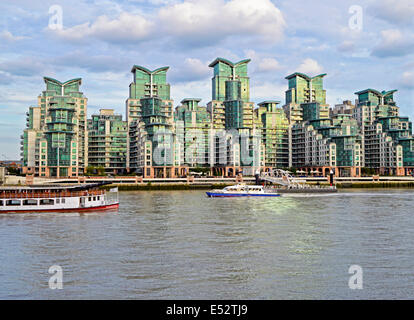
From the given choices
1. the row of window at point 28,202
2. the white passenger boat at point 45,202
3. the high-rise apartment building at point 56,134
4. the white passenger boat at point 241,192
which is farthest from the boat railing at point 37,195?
the high-rise apartment building at point 56,134

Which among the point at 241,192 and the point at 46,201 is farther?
the point at 241,192

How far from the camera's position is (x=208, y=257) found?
3444cm

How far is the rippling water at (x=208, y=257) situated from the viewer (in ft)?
86.4

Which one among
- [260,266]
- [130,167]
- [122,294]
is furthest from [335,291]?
[130,167]

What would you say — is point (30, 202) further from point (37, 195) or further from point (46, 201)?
point (46, 201)

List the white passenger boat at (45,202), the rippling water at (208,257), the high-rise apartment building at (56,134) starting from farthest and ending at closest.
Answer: the high-rise apartment building at (56,134) → the white passenger boat at (45,202) → the rippling water at (208,257)

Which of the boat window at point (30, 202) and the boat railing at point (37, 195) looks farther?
the boat railing at point (37, 195)

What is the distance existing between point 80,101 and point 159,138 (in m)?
44.9

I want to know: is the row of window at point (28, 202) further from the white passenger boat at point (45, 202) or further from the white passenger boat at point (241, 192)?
the white passenger boat at point (241, 192)

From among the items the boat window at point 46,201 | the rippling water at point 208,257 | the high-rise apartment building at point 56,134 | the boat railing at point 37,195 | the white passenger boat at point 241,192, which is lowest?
the rippling water at point 208,257

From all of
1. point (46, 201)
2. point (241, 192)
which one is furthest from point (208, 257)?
point (241, 192)

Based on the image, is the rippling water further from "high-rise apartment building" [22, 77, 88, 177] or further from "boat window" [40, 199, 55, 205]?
"high-rise apartment building" [22, 77, 88, 177]

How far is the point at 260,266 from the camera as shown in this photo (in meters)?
31.7

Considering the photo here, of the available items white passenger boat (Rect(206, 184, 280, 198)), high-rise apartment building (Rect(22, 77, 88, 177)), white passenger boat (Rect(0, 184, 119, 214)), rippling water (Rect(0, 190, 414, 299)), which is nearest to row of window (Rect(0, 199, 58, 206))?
white passenger boat (Rect(0, 184, 119, 214))
